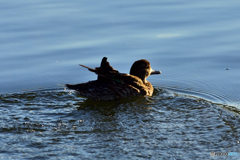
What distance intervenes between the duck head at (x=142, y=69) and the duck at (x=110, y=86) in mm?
276

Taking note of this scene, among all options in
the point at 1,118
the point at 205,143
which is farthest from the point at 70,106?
the point at 205,143

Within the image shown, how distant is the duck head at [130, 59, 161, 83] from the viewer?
34.2ft

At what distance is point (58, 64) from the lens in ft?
37.4

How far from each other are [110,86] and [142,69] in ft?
3.74

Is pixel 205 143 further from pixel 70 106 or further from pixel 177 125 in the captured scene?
pixel 70 106

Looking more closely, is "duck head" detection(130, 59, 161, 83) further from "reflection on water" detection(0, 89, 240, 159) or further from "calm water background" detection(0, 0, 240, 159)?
"reflection on water" detection(0, 89, 240, 159)

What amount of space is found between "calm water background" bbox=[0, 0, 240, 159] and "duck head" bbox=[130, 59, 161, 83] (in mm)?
349

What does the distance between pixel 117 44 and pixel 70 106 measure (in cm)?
374

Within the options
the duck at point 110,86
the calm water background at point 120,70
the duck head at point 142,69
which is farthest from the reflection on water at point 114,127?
the duck head at point 142,69

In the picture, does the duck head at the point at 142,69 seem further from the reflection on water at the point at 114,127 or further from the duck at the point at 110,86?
the reflection on water at the point at 114,127

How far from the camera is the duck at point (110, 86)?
938 centimetres

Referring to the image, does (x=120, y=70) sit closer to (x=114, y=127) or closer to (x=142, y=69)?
(x=142, y=69)

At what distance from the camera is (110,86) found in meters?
9.73

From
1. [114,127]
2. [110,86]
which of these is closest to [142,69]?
[110,86]
